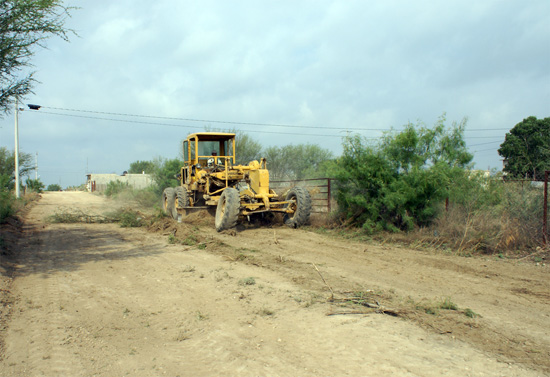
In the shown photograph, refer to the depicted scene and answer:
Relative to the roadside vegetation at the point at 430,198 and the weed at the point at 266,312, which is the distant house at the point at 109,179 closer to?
the roadside vegetation at the point at 430,198

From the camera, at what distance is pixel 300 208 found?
509 inches

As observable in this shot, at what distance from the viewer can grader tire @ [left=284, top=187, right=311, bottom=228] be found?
1294cm

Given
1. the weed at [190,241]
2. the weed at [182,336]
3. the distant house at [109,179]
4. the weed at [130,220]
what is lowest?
the weed at [182,336]

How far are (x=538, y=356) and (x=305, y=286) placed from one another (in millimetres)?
3226

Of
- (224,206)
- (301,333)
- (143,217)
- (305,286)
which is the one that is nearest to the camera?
(301,333)

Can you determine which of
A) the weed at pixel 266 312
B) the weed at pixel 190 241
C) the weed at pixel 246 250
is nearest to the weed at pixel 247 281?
the weed at pixel 266 312

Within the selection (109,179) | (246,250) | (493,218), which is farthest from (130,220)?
(109,179)

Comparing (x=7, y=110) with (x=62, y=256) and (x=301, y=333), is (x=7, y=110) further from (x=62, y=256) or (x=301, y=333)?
(x=301, y=333)

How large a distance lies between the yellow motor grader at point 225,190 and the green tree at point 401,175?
5.87 feet

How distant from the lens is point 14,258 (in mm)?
8914

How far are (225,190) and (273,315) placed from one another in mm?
7596

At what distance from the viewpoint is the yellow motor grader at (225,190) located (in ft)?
41.5

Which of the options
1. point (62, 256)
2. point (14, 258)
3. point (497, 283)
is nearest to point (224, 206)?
point (62, 256)

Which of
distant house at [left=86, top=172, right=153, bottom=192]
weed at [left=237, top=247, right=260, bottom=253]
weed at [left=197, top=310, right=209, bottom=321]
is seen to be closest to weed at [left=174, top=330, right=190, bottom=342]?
weed at [left=197, top=310, right=209, bottom=321]
